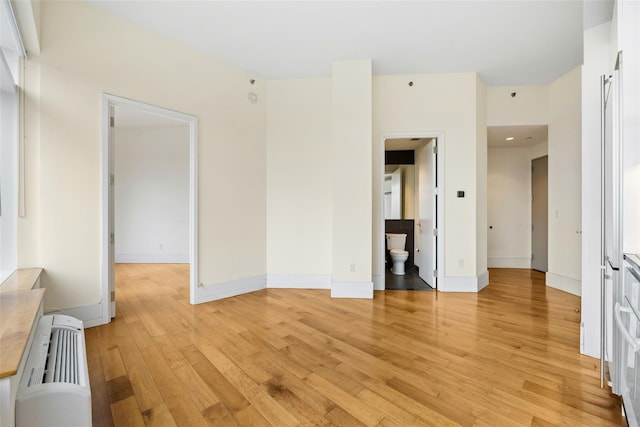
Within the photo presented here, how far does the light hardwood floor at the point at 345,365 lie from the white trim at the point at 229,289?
14cm

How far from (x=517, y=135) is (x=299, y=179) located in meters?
3.85

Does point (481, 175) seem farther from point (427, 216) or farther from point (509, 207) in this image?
point (509, 207)

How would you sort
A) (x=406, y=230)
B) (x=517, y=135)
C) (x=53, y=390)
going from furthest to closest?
(x=406, y=230)
(x=517, y=135)
(x=53, y=390)

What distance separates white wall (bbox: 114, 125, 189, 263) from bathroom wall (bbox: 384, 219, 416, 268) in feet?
14.5

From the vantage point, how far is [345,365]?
6.35ft

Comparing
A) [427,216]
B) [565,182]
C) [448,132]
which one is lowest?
[427,216]

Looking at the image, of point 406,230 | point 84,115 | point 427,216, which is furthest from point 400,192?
point 84,115

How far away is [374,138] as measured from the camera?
3895 millimetres

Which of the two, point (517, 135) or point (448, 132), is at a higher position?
point (517, 135)

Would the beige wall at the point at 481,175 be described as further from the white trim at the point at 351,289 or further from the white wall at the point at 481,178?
the white trim at the point at 351,289

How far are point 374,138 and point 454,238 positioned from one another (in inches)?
72.2

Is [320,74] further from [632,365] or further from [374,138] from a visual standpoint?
[632,365]

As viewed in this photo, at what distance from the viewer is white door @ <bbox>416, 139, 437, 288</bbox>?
156 inches

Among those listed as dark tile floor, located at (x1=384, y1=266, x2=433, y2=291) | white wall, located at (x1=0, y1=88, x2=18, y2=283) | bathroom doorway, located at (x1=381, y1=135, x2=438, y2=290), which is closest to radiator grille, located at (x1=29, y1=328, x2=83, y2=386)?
white wall, located at (x1=0, y1=88, x2=18, y2=283)
